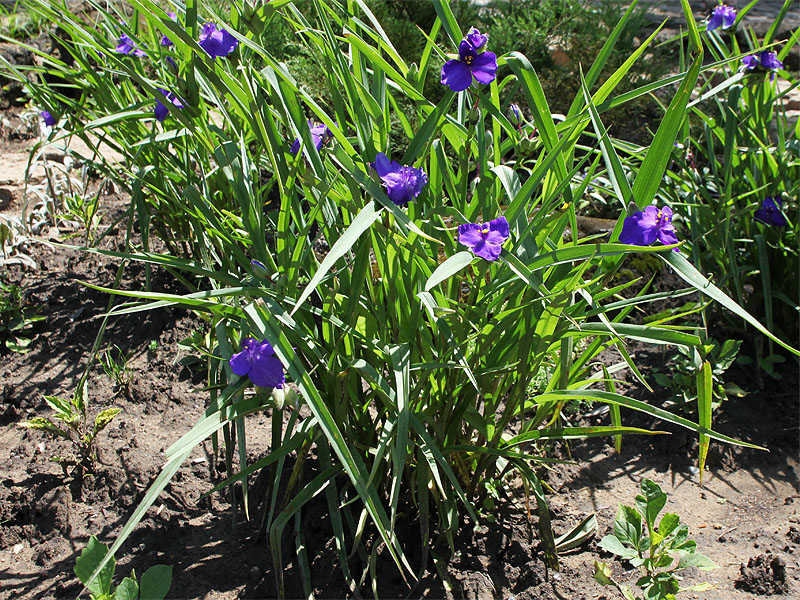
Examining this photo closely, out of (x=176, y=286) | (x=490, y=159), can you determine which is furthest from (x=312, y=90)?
(x=490, y=159)

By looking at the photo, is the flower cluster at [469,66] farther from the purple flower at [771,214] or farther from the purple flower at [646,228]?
the purple flower at [771,214]

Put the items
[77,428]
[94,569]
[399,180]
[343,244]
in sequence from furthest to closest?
[77,428], [94,569], [399,180], [343,244]

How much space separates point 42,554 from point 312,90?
223 centimetres

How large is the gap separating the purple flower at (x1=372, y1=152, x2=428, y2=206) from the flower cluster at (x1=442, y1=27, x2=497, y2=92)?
0.14 metres

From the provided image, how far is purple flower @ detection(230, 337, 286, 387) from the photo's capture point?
89cm

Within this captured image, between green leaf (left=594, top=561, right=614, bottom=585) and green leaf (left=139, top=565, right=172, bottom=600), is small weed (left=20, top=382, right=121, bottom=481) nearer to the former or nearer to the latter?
green leaf (left=139, top=565, right=172, bottom=600)

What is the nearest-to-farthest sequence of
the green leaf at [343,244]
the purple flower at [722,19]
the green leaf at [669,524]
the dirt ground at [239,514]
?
1. the green leaf at [343,244]
2. the green leaf at [669,524]
3. the dirt ground at [239,514]
4. the purple flower at [722,19]

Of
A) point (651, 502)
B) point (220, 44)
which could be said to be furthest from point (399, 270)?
point (651, 502)

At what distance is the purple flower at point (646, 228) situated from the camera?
910mm

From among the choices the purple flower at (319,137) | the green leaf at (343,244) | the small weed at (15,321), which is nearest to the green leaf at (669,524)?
the green leaf at (343,244)

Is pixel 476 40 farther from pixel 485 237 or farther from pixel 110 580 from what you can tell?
pixel 110 580

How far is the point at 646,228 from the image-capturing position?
0.91 meters

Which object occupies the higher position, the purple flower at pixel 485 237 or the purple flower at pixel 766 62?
the purple flower at pixel 766 62

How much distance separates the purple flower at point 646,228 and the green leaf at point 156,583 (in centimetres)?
88
